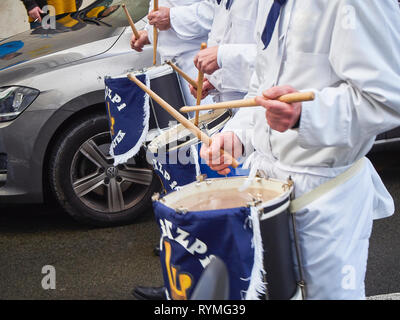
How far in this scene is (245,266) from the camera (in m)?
1.70

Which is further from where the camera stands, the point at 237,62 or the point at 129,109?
the point at 129,109

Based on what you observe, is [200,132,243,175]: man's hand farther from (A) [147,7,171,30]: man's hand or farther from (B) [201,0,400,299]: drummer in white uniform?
(A) [147,7,171,30]: man's hand

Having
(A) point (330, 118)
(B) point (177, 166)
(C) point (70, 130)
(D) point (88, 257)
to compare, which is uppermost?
(A) point (330, 118)

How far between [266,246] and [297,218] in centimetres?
17

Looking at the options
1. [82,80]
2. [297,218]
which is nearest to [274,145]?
[297,218]

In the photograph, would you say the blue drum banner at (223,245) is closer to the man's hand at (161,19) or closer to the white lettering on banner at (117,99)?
the white lettering on banner at (117,99)

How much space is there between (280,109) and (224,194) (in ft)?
1.41

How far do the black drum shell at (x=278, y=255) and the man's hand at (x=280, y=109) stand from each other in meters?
0.24

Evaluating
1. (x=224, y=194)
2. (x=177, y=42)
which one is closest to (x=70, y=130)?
(x=177, y=42)

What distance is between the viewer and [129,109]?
3.32 metres

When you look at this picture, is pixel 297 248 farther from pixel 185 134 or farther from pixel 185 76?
pixel 185 76

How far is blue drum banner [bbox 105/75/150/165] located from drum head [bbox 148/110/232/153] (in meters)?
0.36

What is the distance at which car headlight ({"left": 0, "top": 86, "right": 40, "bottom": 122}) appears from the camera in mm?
4172
